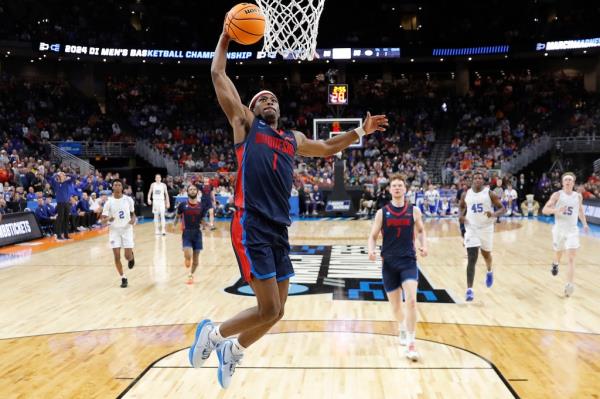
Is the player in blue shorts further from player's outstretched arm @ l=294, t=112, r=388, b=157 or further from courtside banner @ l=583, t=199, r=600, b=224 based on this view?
courtside banner @ l=583, t=199, r=600, b=224

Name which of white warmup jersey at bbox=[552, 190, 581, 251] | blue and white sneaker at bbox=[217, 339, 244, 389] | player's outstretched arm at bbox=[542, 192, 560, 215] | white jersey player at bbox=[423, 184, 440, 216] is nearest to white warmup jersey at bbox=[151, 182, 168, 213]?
player's outstretched arm at bbox=[542, 192, 560, 215]

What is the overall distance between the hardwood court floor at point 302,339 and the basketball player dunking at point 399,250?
1.65ft

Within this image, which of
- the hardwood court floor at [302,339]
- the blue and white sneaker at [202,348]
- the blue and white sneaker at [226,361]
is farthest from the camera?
the hardwood court floor at [302,339]

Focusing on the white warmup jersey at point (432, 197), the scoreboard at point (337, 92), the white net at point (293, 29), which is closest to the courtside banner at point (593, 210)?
the white warmup jersey at point (432, 197)

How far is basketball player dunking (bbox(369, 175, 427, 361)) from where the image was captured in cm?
609

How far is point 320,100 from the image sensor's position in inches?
1387

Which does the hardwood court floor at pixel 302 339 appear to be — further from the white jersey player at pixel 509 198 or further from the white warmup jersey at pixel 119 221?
the white jersey player at pixel 509 198

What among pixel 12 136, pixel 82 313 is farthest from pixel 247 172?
pixel 12 136

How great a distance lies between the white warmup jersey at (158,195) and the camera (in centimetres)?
1696

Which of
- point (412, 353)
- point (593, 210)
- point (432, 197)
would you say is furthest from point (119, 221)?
point (593, 210)

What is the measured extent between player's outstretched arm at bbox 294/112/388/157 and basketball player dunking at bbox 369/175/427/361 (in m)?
1.77

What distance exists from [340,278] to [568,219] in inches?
162

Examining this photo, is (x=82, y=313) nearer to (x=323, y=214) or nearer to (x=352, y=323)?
(x=352, y=323)

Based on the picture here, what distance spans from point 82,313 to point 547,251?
11.0 meters
